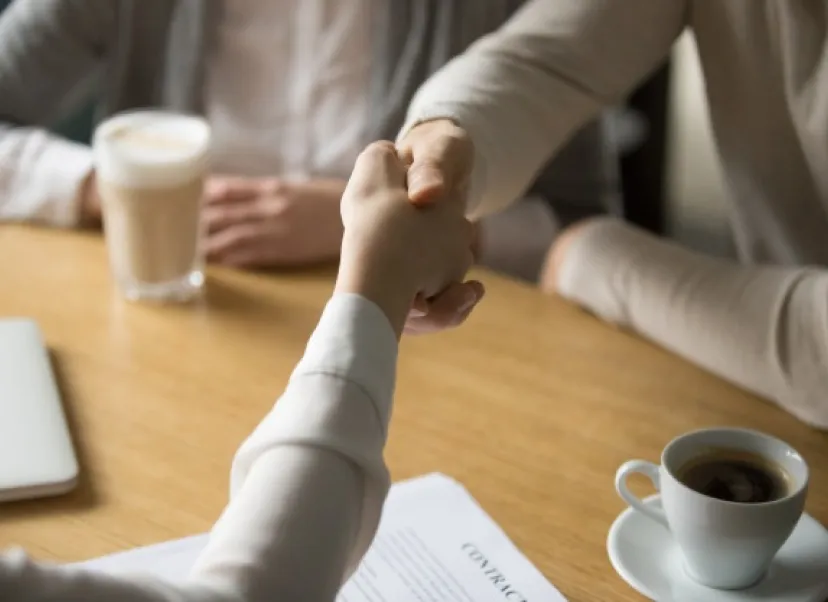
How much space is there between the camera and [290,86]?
130cm

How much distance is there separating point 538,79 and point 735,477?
415mm

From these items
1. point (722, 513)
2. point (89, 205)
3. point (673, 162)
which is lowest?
point (673, 162)

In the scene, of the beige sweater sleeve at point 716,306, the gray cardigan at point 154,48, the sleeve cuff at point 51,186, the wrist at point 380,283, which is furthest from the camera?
the gray cardigan at point 154,48

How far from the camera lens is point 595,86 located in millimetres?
1006

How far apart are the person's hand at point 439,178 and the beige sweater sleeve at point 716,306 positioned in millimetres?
185

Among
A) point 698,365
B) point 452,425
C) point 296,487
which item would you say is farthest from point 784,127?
point 296,487

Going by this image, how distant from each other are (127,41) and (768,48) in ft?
2.34

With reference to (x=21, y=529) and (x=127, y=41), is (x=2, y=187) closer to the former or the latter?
(x=127, y=41)

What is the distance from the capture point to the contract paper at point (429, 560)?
64 cm

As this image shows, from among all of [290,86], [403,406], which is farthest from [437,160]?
[290,86]

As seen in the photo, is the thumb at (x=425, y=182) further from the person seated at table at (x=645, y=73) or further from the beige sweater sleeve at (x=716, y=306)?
the beige sweater sleeve at (x=716, y=306)

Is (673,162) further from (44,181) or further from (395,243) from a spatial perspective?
(395,243)

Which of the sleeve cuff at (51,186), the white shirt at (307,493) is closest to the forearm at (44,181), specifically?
the sleeve cuff at (51,186)

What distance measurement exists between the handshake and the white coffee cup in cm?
16
